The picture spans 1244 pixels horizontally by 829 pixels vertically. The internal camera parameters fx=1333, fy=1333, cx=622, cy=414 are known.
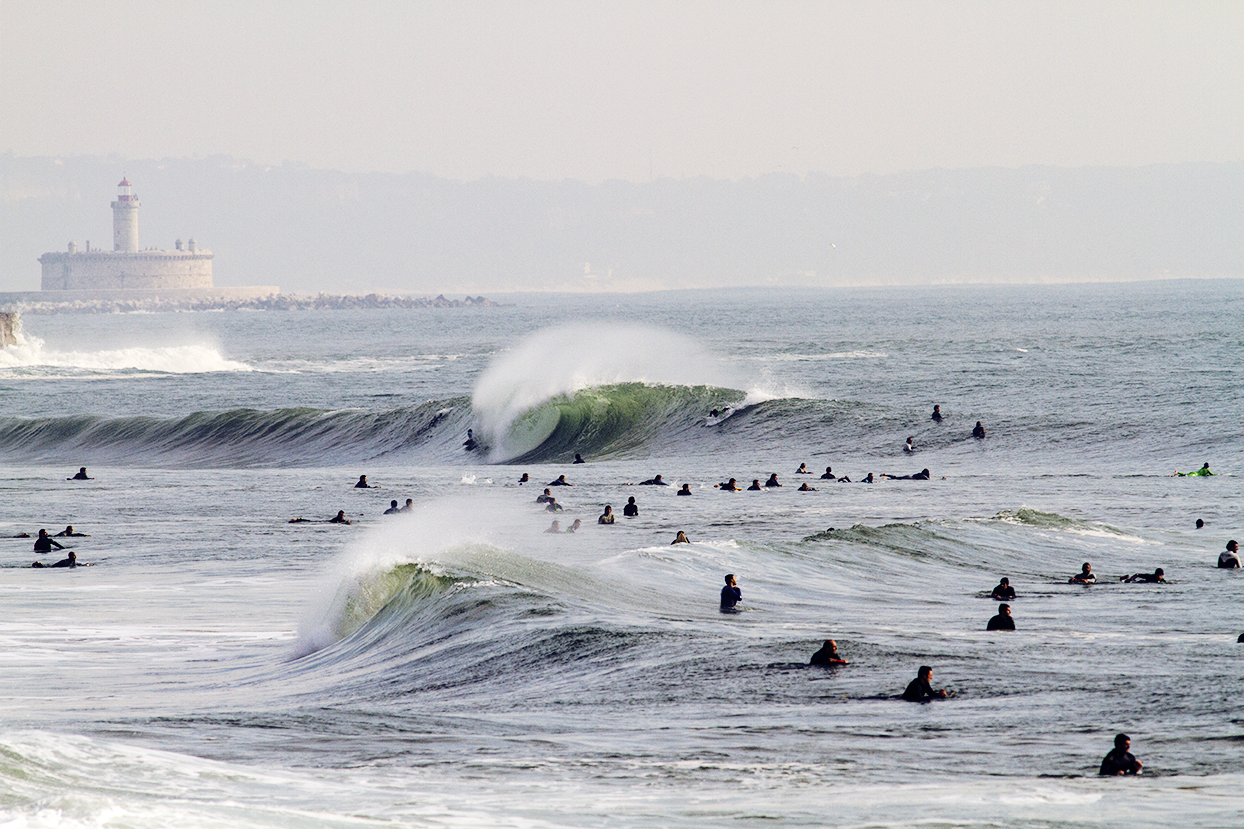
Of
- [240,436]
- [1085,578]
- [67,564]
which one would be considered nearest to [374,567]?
[67,564]

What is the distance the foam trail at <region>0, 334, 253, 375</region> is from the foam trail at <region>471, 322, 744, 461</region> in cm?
3950

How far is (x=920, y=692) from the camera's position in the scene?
11.3m

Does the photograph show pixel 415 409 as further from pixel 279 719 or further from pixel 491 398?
pixel 279 719

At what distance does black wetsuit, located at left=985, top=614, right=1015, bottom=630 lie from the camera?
14328mm

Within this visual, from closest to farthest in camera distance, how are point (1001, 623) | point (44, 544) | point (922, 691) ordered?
point (922, 691), point (1001, 623), point (44, 544)

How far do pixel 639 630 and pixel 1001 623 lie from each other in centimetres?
393

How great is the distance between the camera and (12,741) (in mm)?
9617

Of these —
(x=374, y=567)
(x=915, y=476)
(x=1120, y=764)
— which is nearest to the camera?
(x=1120, y=764)

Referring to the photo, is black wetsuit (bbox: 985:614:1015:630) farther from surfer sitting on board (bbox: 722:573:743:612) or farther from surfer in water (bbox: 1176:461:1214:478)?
surfer in water (bbox: 1176:461:1214:478)

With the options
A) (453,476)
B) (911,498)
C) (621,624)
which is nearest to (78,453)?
(453,476)

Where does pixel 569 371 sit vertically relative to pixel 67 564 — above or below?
above

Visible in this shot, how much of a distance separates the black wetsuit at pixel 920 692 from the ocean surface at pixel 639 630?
0.18 m

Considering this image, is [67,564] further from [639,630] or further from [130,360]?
[130,360]

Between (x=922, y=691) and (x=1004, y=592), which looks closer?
(x=922, y=691)
